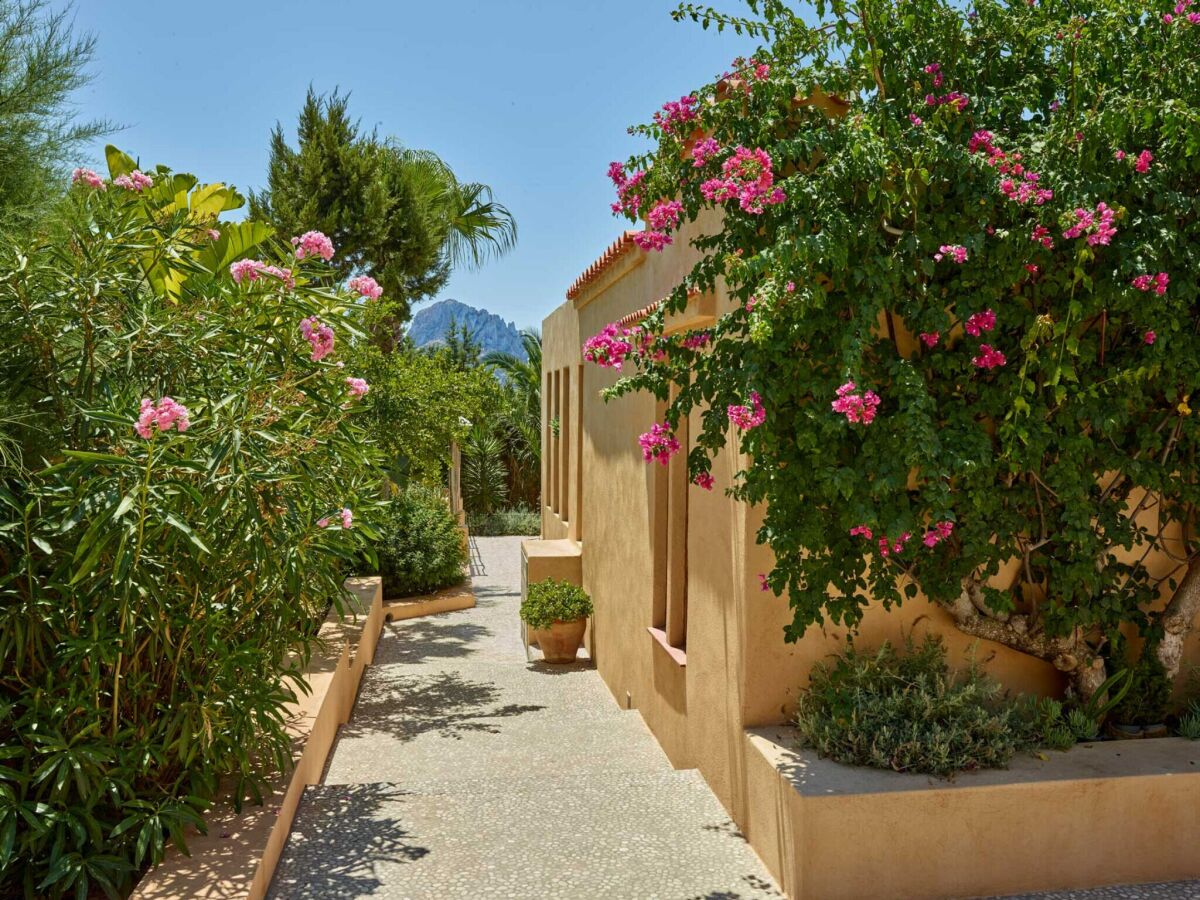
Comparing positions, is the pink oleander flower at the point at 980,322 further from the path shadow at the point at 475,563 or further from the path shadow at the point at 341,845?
the path shadow at the point at 475,563

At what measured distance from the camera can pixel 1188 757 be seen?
4.69 metres

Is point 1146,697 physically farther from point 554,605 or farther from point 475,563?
point 475,563

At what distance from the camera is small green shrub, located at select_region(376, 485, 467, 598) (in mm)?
14867

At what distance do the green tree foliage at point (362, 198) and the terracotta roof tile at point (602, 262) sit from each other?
29.2ft

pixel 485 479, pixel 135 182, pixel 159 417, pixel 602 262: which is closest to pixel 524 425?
pixel 485 479

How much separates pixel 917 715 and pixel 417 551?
445 inches

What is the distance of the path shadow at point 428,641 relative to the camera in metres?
11.7

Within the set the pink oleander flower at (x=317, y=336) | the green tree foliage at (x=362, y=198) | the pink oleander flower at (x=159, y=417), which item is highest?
the green tree foliage at (x=362, y=198)

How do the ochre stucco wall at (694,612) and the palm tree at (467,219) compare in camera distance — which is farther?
the palm tree at (467,219)

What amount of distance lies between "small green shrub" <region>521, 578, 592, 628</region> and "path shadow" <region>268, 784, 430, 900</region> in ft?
17.6

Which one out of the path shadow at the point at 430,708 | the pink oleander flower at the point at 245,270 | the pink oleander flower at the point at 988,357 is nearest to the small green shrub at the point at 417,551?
the path shadow at the point at 430,708

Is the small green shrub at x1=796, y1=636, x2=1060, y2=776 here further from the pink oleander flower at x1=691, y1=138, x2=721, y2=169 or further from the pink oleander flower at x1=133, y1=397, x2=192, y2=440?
the pink oleander flower at x1=133, y1=397, x2=192, y2=440

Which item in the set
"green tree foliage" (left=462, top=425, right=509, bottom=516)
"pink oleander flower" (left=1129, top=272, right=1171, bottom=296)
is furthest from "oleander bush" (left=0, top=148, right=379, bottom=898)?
"green tree foliage" (left=462, top=425, right=509, bottom=516)

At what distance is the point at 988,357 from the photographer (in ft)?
14.8
